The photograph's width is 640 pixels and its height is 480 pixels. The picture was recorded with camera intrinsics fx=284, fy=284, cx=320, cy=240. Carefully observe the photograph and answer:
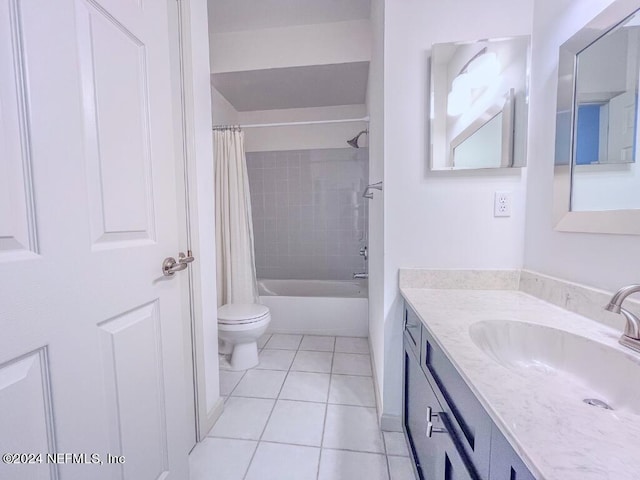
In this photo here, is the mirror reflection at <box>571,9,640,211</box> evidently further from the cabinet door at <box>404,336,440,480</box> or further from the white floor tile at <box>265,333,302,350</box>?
the white floor tile at <box>265,333,302,350</box>

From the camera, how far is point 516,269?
131 cm

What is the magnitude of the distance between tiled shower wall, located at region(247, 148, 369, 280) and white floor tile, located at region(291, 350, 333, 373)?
4.12 feet

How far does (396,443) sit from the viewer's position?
4.50 feet

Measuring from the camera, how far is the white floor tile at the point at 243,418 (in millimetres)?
1450

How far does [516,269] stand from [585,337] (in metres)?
0.59

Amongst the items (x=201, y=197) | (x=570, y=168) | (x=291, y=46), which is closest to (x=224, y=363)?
(x=201, y=197)

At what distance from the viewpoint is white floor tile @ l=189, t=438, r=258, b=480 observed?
1219 mm

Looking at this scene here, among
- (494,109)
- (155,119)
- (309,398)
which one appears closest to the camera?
(155,119)

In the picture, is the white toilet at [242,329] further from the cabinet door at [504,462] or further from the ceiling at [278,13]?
the ceiling at [278,13]

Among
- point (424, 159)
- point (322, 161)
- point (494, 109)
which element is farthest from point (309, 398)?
point (322, 161)

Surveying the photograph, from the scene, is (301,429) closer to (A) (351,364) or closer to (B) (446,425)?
(A) (351,364)

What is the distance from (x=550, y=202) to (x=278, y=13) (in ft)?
7.19

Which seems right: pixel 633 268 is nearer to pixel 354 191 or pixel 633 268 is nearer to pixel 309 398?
pixel 309 398

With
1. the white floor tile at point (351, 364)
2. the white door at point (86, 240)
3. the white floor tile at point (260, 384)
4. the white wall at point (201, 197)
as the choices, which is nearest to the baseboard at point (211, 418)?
the white wall at point (201, 197)
